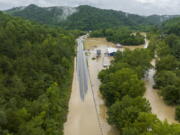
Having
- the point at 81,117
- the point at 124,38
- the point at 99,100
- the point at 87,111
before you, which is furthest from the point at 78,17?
the point at 81,117

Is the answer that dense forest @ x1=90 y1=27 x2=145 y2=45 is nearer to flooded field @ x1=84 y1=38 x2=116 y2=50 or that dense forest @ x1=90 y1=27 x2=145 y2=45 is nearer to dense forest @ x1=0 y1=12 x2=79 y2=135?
flooded field @ x1=84 y1=38 x2=116 y2=50

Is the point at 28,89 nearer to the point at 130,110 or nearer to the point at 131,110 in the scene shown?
the point at 130,110

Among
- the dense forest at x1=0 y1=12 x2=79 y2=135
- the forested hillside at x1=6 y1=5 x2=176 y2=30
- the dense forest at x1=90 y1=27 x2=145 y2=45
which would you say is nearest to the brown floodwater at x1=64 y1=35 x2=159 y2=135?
the dense forest at x1=0 y1=12 x2=79 y2=135

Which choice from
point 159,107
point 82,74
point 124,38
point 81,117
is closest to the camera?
point 81,117

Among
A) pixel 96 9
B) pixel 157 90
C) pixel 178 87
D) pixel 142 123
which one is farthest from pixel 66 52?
pixel 96 9

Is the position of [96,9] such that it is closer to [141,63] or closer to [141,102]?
[141,63]

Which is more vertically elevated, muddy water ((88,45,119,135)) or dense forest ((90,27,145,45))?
dense forest ((90,27,145,45))

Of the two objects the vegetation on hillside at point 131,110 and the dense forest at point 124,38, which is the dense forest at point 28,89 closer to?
the vegetation on hillside at point 131,110

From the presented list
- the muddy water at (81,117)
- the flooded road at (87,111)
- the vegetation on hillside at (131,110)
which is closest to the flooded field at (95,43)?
the flooded road at (87,111)
